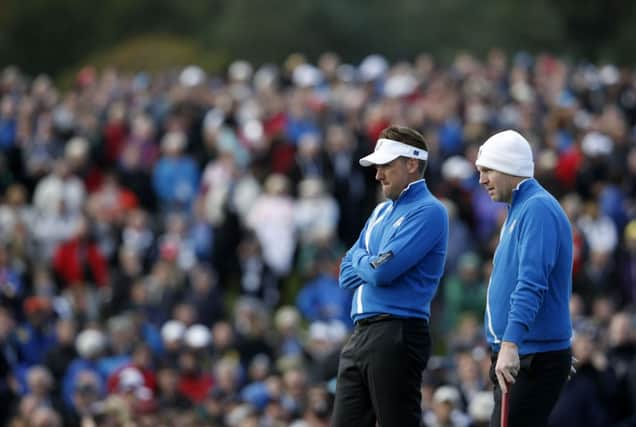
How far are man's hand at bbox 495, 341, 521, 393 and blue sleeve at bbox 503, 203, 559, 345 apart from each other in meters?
0.04

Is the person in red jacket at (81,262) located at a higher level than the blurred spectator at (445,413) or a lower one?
higher

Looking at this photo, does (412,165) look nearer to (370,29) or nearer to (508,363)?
→ (508,363)

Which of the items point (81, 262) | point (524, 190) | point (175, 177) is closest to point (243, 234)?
point (175, 177)

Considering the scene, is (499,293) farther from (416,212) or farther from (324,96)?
(324,96)

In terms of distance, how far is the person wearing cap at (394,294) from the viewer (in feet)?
26.4

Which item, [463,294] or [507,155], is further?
[463,294]

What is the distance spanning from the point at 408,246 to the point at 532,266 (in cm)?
78

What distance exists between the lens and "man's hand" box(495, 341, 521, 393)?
7414mm

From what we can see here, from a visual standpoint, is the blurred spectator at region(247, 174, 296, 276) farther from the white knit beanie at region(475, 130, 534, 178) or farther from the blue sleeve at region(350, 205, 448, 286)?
the white knit beanie at region(475, 130, 534, 178)

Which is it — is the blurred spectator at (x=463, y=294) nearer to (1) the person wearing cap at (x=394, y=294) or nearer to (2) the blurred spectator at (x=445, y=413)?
(2) the blurred spectator at (x=445, y=413)

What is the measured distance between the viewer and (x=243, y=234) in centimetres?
1895

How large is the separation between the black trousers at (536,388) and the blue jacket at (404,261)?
759 mm

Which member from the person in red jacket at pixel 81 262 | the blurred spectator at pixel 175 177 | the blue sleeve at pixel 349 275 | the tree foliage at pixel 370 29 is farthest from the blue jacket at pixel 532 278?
the tree foliage at pixel 370 29

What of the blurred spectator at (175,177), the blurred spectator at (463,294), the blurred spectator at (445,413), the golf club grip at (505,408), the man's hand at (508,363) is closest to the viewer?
the man's hand at (508,363)
